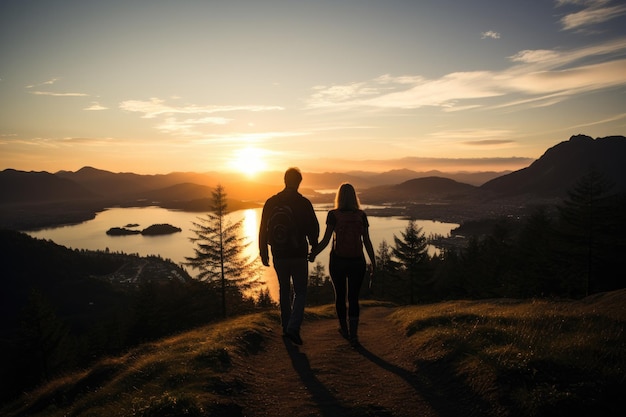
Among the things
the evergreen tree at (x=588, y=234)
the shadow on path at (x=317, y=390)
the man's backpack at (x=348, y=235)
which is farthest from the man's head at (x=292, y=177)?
the evergreen tree at (x=588, y=234)

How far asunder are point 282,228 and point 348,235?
139 centimetres

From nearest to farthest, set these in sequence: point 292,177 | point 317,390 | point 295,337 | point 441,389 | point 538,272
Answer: point 441,389, point 317,390, point 292,177, point 295,337, point 538,272

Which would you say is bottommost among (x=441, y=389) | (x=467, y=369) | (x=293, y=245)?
(x=441, y=389)

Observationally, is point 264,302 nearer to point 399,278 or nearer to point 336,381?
point 399,278

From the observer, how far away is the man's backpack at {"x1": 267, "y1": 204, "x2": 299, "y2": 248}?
7.60 m

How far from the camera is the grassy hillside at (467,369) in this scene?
14.4 ft

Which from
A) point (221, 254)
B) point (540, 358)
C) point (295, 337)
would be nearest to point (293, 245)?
point (295, 337)

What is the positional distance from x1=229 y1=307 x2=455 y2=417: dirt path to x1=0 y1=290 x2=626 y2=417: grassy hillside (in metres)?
0.27

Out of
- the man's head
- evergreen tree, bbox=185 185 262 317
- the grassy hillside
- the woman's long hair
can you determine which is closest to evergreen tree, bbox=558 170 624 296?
the grassy hillside

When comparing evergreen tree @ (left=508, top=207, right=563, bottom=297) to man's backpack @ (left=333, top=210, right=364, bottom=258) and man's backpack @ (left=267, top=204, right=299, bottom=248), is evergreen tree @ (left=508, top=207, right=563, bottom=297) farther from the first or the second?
man's backpack @ (left=267, top=204, right=299, bottom=248)

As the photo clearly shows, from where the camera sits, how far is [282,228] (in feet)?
25.0

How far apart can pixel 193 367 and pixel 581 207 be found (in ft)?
107

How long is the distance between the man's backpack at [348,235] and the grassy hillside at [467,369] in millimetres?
2394

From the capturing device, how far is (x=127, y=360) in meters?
9.42
